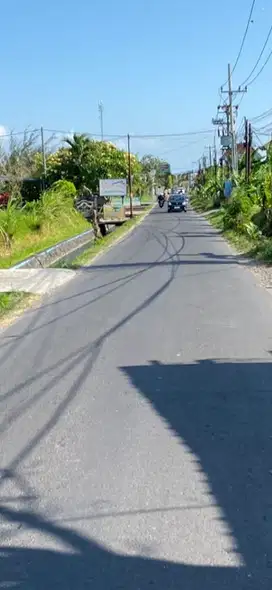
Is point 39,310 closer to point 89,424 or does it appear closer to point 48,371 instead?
point 48,371

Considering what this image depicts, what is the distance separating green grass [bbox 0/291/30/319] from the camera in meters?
13.1

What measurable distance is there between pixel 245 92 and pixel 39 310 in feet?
156

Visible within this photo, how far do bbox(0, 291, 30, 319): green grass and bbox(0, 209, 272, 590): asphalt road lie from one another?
5.33ft

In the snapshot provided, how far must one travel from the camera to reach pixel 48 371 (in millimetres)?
8156

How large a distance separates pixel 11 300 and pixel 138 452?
898 centimetres

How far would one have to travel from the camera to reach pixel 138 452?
5465 mm

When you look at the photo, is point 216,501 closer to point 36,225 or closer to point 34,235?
point 34,235

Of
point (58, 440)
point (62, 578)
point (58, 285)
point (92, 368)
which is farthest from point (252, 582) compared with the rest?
point (58, 285)

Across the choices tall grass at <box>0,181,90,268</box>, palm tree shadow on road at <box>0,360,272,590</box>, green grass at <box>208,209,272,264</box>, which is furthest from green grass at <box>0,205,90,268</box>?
palm tree shadow on road at <box>0,360,272,590</box>

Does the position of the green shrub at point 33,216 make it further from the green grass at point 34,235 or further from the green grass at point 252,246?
the green grass at point 252,246

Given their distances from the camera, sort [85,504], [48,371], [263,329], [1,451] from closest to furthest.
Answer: [85,504] < [1,451] < [48,371] < [263,329]

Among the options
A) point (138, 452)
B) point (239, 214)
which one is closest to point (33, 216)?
point (239, 214)

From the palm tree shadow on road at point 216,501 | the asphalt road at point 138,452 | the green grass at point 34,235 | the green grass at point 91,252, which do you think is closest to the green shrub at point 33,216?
the green grass at point 34,235

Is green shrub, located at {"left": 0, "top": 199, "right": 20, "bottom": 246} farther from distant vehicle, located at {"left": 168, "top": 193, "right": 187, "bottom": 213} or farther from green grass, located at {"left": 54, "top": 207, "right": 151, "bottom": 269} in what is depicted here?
distant vehicle, located at {"left": 168, "top": 193, "right": 187, "bottom": 213}
